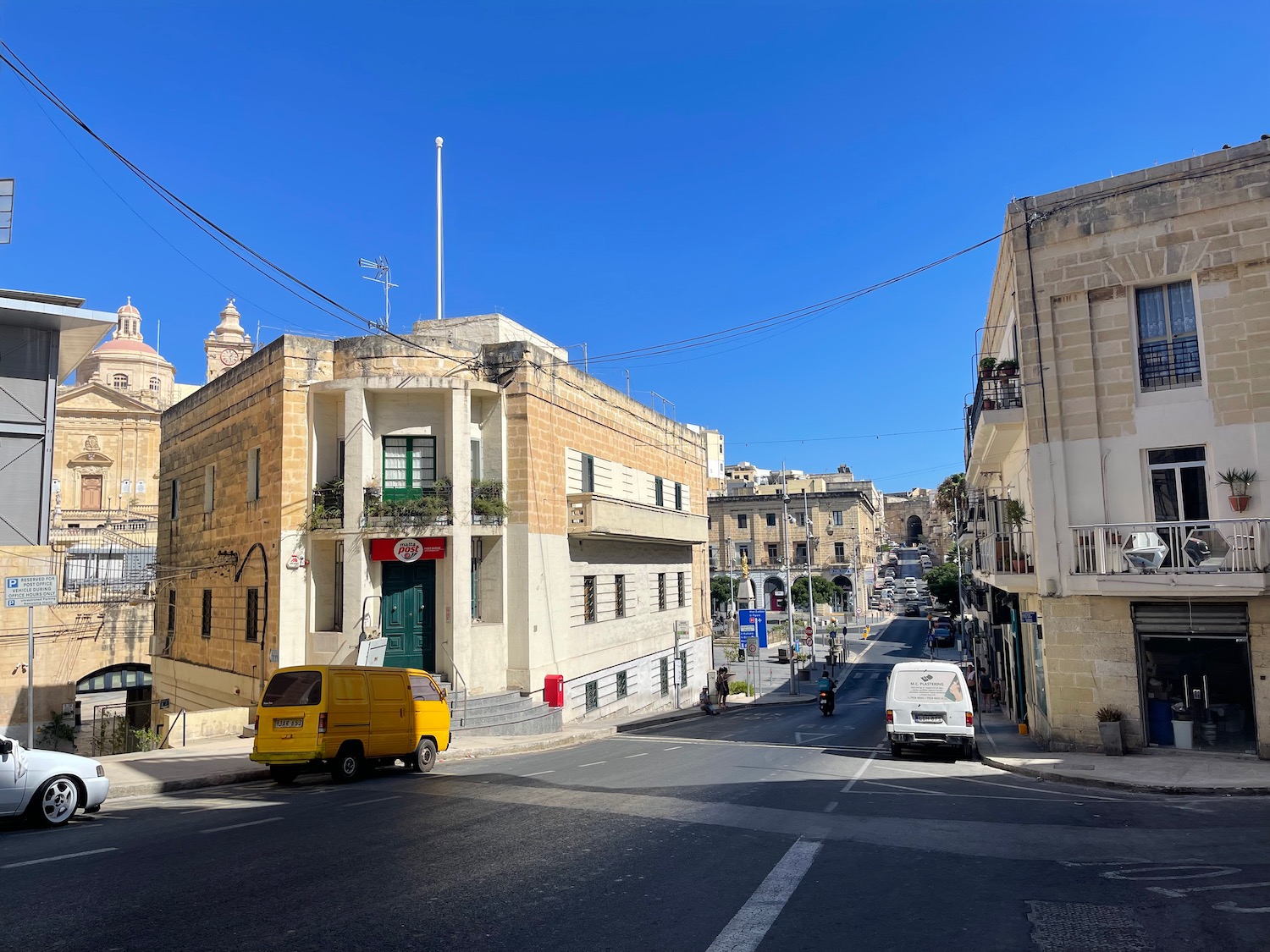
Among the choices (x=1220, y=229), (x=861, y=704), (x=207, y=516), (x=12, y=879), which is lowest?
(x=861, y=704)

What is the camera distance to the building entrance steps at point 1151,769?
1256 centimetres

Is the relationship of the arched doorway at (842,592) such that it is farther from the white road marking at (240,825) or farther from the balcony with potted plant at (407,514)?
the white road marking at (240,825)

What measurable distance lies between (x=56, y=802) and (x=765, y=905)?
8301mm

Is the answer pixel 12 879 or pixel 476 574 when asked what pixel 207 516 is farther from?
pixel 12 879

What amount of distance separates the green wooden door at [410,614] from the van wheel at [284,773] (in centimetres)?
779

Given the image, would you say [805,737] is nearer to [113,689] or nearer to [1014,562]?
[1014,562]

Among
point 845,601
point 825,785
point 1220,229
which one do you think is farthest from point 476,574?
point 845,601

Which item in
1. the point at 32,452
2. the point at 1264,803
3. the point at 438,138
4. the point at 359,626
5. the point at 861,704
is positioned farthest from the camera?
the point at 861,704

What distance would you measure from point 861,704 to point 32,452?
2831cm

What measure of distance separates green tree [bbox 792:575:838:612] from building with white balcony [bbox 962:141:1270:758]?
63.0 metres

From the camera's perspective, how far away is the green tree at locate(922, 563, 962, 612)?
70.9 metres

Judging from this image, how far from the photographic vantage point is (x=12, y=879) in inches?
279

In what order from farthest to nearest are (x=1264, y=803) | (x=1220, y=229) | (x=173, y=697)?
(x=173, y=697), (x=1220, y=229), (x=1264, y=803)

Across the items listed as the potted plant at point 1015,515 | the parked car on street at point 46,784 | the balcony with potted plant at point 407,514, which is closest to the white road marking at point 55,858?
the parked car on street at point 46,784
